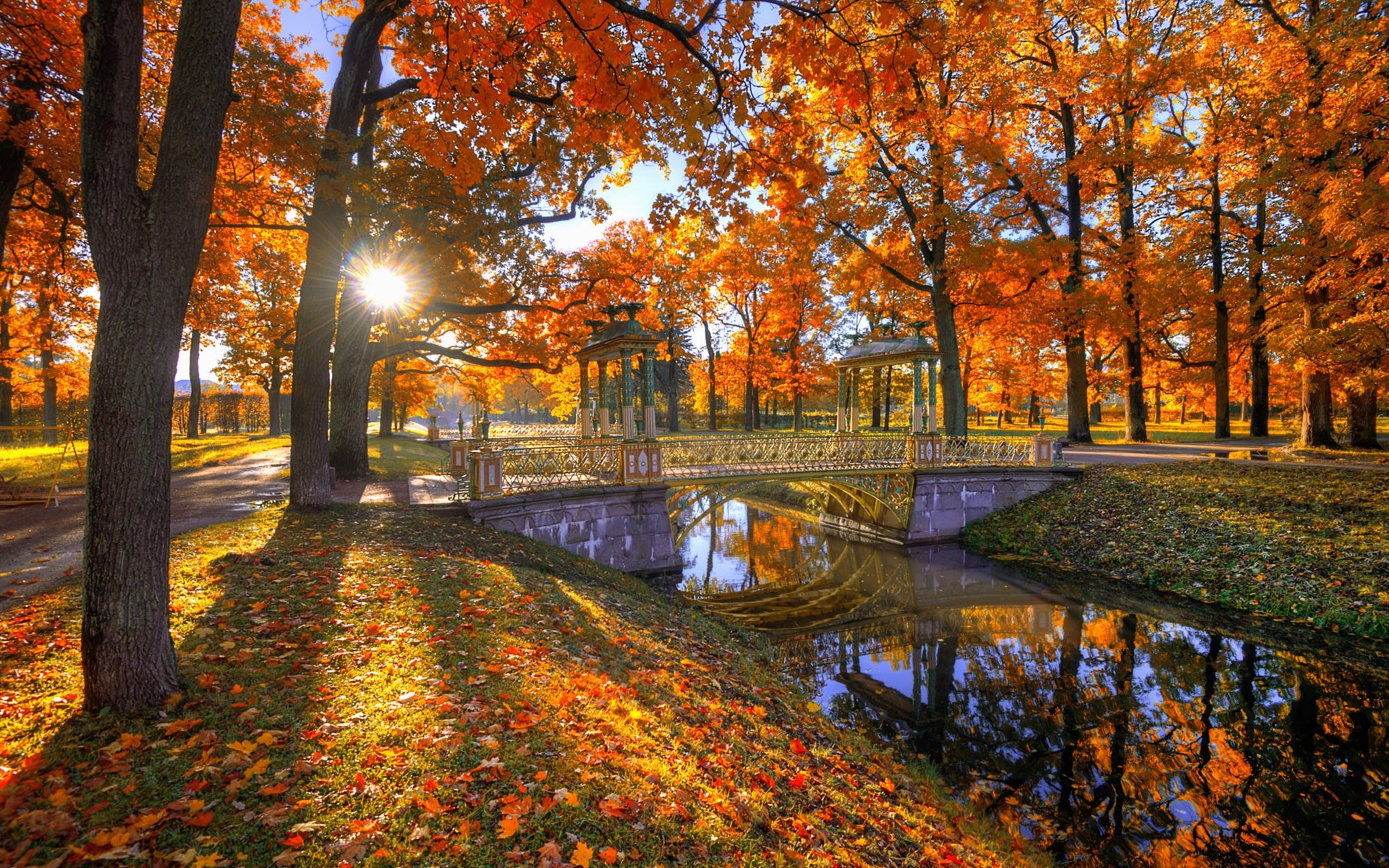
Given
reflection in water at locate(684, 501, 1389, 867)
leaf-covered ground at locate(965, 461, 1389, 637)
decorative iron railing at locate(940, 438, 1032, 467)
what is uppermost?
decorative iron railing at locate(940, 438, 1032, 467)

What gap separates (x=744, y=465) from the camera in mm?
15336

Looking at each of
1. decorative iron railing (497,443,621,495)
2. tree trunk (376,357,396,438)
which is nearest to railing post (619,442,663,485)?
decorative iron railing (497,443,621,495)

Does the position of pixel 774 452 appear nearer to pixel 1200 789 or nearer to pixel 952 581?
pixel 952 581

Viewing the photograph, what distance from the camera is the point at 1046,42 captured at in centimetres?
1934

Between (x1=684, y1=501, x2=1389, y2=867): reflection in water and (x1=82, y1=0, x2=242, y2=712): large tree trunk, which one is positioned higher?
(x1=82, y1=0, x2=242, y2=712): large tree trunk

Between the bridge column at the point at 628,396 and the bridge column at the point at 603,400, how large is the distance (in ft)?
6.89

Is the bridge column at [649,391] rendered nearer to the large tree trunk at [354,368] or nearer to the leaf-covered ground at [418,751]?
the large tree trunk at [354,368]

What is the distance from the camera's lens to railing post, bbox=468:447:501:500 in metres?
Result: 10.9

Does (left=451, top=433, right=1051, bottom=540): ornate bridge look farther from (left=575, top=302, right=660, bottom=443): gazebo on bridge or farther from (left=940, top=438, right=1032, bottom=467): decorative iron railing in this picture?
(left=575, top=302, right=660, bottom=443): gazebo on bridge

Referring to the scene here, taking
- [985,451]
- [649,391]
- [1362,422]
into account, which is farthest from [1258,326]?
[649,391]

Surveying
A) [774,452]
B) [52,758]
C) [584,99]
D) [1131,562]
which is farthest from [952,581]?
[52,758]

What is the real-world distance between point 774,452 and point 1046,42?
1806 centimetres

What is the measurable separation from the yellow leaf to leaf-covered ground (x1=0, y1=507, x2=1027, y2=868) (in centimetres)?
2

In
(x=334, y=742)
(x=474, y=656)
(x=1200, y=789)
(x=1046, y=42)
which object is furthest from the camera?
(x=1046, y=42)
